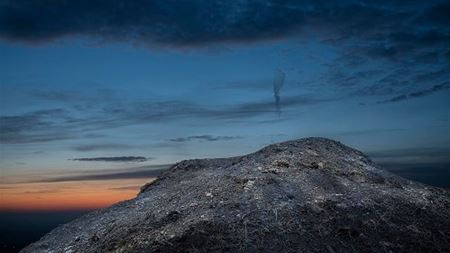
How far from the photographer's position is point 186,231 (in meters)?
9.02

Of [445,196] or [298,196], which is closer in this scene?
[298,196]

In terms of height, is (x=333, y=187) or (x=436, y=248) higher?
(x=333, y=187)

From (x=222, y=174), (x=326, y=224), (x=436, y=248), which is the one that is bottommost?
(x=436, y=248)

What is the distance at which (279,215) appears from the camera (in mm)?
9562

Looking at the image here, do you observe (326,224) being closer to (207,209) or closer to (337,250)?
(337,250)

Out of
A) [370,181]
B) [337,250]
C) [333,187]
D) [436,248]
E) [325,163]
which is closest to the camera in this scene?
[337,250]

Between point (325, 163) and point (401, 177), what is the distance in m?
2.94

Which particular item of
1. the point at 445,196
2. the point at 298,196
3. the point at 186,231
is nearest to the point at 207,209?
the point at 186,231

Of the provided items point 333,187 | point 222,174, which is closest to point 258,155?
point 222,174

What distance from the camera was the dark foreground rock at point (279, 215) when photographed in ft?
28.9

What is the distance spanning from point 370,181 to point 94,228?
8399 mm

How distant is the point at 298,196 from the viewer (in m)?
10.5

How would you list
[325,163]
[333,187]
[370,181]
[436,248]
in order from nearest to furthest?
[436,248]
[333,187]
[370,181]
[325,163]

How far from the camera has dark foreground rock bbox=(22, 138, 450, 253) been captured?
28.9ft
